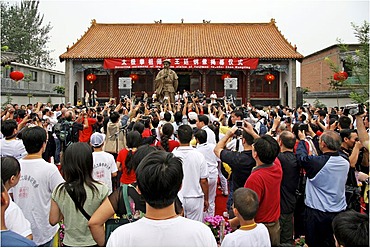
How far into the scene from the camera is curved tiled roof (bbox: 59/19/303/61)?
72.1 feet

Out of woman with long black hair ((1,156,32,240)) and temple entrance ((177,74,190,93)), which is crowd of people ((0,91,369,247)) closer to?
woman with long black hair ((1,156,32,240))

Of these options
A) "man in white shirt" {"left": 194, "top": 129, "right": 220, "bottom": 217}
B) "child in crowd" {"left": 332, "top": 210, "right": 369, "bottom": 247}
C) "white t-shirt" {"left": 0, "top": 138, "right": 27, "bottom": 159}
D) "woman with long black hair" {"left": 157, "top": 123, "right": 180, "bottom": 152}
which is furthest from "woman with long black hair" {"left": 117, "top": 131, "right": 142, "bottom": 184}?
"child in crowd" {"left": 332, "top": 210, "right": 369, "bottom": 247}

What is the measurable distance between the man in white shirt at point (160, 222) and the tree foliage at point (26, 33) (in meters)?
37.1

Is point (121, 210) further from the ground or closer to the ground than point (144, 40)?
closer to the ground

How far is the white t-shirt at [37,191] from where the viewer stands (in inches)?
119

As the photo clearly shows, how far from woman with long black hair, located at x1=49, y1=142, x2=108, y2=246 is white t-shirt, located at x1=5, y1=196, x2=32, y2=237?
0.42 meters

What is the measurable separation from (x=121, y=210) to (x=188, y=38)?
76.3 ft

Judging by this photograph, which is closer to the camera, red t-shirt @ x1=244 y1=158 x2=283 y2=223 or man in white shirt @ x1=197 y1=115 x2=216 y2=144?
red t-shirt @ x1=244 y1=158 x2=283 y2=223

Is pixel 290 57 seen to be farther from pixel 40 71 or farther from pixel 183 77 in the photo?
pixel 40 71

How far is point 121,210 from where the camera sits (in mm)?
2518

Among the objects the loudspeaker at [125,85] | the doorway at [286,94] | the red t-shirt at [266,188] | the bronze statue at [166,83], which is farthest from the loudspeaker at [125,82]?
the red t-shirt at [266,188]

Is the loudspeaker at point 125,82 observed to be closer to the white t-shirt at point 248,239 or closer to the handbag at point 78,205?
the handbag at point 78,205

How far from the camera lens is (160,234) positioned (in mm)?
1713

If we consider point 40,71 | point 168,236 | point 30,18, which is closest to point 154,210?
point 168,236
